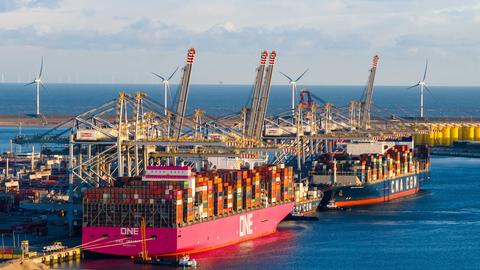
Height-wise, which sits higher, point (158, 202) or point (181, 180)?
point (181, 180)

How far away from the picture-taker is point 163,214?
73.6 metres

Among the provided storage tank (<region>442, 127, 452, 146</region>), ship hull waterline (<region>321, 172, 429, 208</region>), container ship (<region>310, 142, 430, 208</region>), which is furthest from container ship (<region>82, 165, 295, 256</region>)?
storage tank (<region>442, 127, 452, 146</region>)

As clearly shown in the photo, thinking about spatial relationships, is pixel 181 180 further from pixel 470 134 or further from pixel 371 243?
pixel 470 134

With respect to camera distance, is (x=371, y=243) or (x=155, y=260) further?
(x=371, y=243)

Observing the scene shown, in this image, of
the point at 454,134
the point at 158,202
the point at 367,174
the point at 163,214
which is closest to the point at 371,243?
the point at 163,214

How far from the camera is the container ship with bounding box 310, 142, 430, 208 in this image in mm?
106062

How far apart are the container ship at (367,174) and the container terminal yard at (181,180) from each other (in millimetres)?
105

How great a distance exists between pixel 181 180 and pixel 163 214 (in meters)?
2.71

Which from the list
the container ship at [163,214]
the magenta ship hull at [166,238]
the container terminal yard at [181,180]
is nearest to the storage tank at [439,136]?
the container terminal yard at [181,180]

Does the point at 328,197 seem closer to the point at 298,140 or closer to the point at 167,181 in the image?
the point at 298,140

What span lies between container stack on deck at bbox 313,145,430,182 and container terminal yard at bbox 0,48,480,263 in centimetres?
11

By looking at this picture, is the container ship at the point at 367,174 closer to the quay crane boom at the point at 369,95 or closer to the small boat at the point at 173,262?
the quay crane boom at the point at 369,95

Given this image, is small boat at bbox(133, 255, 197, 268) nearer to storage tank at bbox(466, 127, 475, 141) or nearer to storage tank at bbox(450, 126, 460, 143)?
storage tank at bbox(450, 126, 460, 143)

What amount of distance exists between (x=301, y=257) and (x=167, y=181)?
28.6 ft
